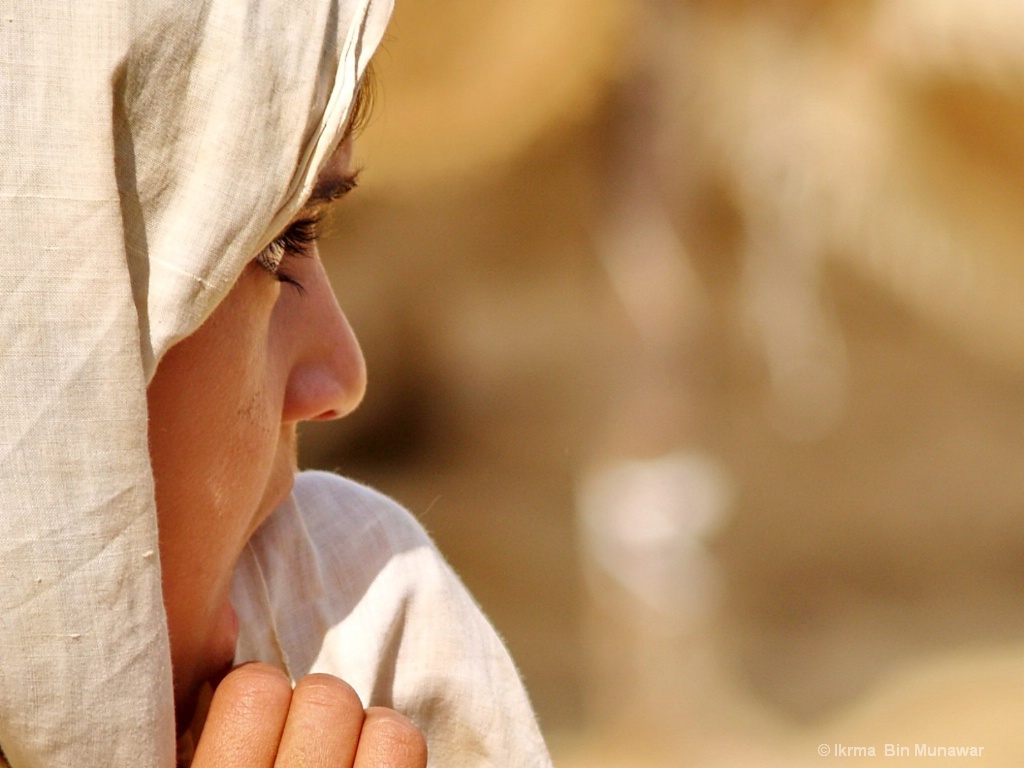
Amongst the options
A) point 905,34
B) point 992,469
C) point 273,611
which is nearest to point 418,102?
point 905,34

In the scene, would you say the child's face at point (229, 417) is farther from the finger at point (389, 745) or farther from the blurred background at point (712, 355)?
the blurred background at point (712, 355)

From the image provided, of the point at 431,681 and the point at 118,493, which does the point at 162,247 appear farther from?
the point at 431,681

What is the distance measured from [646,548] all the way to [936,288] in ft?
3.44

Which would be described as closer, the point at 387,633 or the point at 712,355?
the point at 387,633

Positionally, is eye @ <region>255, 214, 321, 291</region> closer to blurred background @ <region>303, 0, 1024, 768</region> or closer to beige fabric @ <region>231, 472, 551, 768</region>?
beige fabric @ <region>231, 472, 551, 768</region>

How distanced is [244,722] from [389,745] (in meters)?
0.08

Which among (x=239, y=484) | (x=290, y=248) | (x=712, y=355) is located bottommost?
(x=712, y=355)

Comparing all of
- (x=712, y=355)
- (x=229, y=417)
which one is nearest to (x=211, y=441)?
(x=229, y=417)

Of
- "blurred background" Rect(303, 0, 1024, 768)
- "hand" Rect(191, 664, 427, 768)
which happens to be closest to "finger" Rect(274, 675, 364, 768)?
"hand" Rect(191, 664, 427, 768)

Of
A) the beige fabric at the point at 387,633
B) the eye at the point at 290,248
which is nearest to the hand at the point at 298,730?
the beige fabric at the point at 387,633

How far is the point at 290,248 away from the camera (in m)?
0.65

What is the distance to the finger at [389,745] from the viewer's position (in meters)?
0.62

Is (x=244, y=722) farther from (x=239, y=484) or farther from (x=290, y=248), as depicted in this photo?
(x=290, y=248)

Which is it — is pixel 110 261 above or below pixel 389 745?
above
